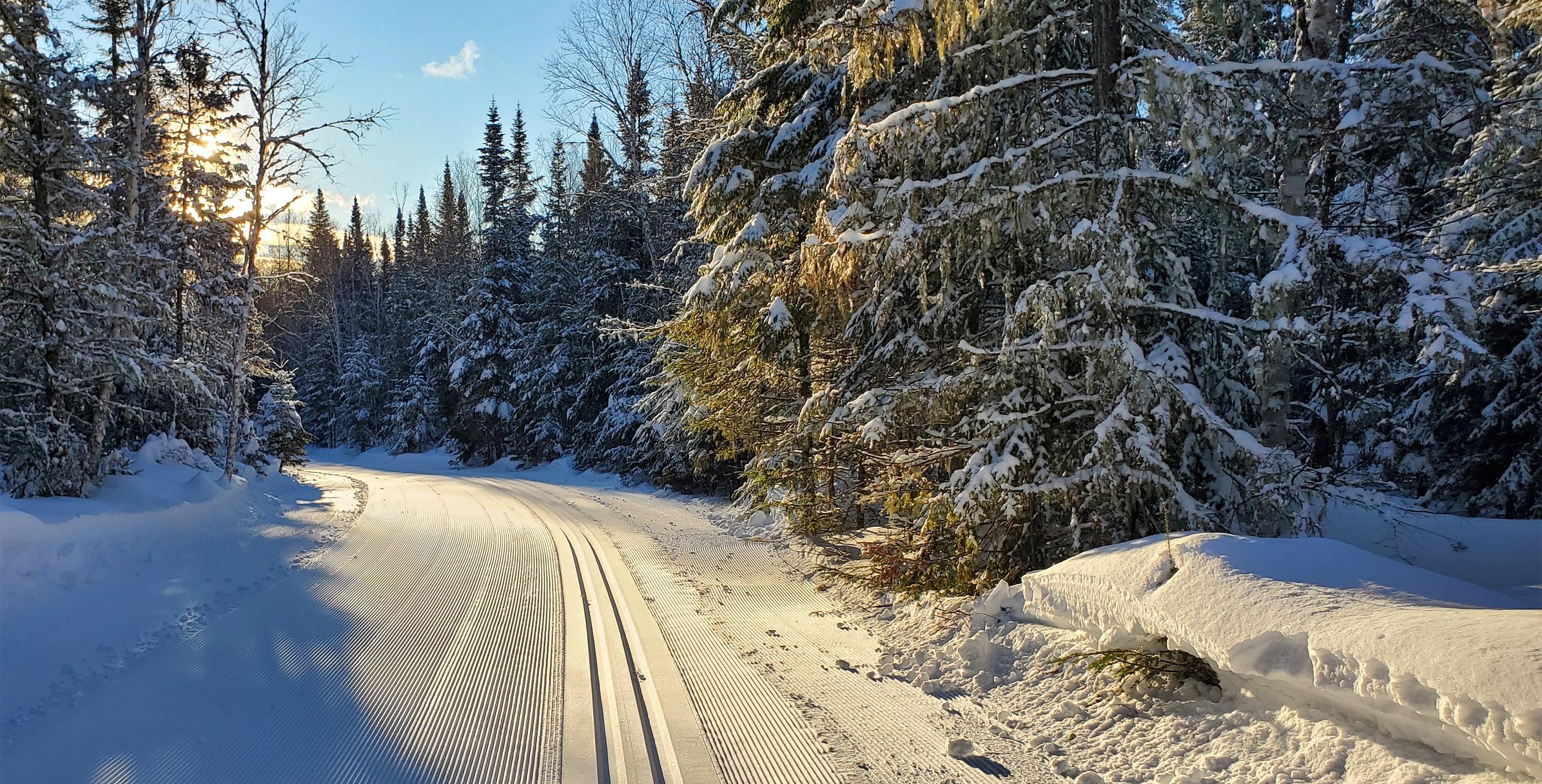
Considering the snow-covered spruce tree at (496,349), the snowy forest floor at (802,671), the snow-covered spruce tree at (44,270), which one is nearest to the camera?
the snowy forest floor at (802,671)

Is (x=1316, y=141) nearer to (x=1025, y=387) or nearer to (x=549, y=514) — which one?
(x=1025, y=387)

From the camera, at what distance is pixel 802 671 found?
4984 mm

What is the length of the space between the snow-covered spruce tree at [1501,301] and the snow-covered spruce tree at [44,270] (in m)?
13.9

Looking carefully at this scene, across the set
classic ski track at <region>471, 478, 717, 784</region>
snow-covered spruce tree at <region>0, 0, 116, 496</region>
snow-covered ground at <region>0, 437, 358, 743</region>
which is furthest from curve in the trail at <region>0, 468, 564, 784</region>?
snow-covered spruce tree at <region>0, 0, 116, 496</region>

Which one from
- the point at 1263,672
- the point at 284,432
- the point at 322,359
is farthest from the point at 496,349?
the point at 1263,672

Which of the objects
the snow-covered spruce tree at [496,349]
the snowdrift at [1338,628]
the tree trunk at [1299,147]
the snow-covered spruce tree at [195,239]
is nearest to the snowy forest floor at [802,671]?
the snowdrift at [1338,628]

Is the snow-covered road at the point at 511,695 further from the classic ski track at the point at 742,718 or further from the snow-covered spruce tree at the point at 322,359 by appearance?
the snow-covered spruce tree at the point at 322,359

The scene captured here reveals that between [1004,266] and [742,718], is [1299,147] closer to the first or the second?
[1004,266]

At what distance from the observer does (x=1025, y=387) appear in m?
5.66

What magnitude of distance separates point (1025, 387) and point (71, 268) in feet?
38.3

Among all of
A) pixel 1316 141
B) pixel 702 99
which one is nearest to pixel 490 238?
pixel 702 99

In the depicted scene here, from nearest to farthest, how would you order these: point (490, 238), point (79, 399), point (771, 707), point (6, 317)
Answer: point (771, 707), point (6, 317), point (79, 399), point (490, 238)

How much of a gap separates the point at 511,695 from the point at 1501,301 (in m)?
12.8

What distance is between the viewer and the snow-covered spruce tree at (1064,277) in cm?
492
